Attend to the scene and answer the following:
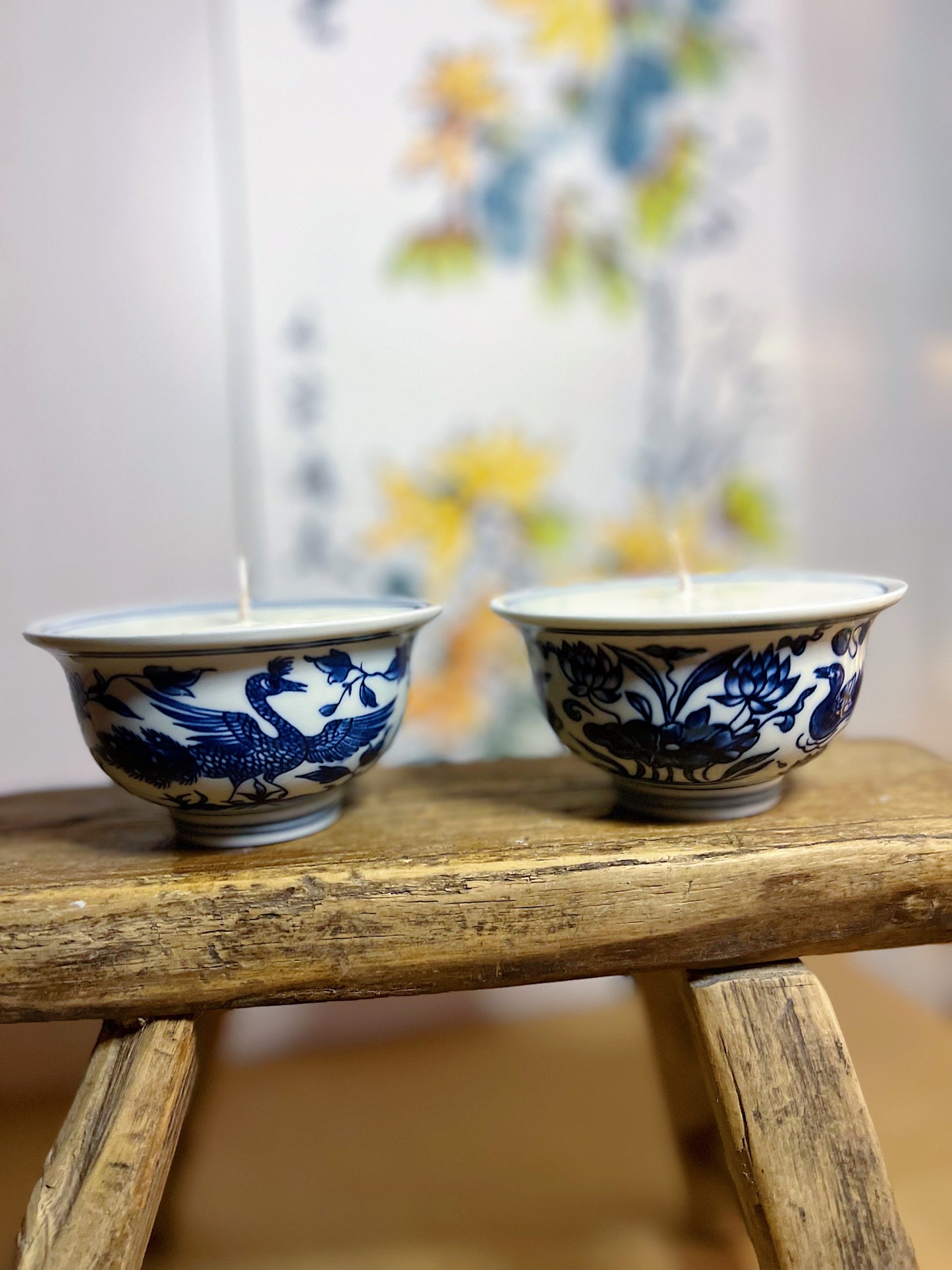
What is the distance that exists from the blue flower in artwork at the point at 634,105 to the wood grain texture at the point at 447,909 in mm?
593

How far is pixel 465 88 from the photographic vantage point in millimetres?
792

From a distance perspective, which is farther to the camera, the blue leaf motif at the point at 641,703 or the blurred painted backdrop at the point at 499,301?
the blurred painted backdrop at the point at 499,301

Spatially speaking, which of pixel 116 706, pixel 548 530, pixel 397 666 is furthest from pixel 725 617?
pixel 548 530

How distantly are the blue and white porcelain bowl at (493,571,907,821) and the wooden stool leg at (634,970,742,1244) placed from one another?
240 millimetres

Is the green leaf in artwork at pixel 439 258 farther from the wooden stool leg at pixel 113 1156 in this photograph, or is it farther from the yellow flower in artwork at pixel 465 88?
the wooden stool leg at pixel 113 1156

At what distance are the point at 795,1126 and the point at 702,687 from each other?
214mm

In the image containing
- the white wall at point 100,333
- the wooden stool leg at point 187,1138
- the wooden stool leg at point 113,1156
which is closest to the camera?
the wooden stool leg at point 113,1156

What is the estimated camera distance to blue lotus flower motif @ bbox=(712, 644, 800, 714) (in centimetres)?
47

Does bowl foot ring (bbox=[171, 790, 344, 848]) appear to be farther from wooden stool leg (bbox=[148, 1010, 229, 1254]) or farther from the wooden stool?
wooden stool leg (bbox=[148, 1010, 229, 1254])

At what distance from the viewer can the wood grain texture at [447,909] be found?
0.46 m

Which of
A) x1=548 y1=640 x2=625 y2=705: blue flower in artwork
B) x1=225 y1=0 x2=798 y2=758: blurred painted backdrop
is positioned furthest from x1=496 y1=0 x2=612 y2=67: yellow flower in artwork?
x1=548 y1=640 x2=625 y2=705: blue flower in artwork

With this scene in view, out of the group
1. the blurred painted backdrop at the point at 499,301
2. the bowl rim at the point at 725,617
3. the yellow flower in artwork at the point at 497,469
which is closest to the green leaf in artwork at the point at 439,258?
the blurred painted backdrop at the point at 499,301

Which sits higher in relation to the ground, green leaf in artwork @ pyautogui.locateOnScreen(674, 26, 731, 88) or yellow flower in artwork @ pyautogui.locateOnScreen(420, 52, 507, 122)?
green leaf in artwork @ pyautogui.locateOnScreen(674, 26, 731, 88)

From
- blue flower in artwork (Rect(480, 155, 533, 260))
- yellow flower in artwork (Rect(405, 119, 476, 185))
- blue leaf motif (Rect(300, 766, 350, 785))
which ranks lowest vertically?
blue leaf motif (Rect(300, 766, 350, 785))
